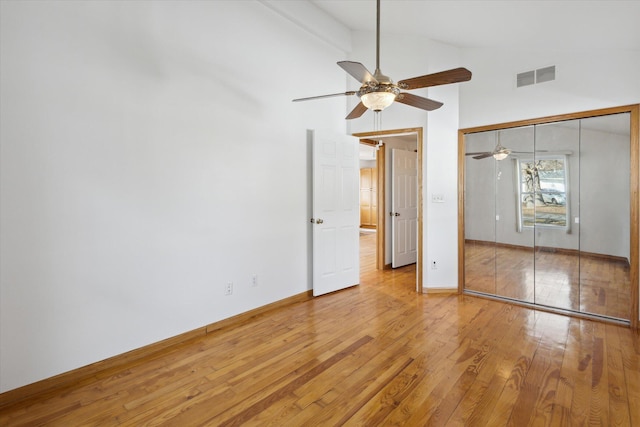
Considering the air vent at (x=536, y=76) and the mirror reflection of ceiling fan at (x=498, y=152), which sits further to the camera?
the mirror reflection of ceiling fan at (x=498, y=152)

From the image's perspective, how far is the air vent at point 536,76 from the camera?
355 cm

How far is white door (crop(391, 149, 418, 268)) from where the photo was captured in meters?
5.66

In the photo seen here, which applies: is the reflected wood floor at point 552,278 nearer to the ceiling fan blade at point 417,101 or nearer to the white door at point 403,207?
the white door at point 403,207

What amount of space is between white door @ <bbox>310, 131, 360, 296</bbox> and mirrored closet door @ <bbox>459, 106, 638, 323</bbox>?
1.46m

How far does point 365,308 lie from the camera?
3.75 m

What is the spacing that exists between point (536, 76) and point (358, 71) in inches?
107

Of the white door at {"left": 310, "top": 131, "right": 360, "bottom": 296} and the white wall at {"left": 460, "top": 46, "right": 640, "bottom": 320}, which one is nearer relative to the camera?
the white wall at {"left": 460, "top": 46, "right": 640, "bottom": 320}

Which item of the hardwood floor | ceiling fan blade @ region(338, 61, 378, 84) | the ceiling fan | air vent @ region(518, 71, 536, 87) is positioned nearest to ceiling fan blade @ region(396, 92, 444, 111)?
the ceiling fan

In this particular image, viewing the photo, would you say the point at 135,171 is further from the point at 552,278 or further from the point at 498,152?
the point at 552,278

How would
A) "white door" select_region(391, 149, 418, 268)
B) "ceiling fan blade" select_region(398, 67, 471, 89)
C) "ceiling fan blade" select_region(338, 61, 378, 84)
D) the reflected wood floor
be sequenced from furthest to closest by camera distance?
"white door" select_region(391, 149, 418, 268) < the reflected wood floor < "ceiling fan blade" select_region(398, 67, 471, 89) < "ceiling fan blade" select_region(338, 61, 378, 84)

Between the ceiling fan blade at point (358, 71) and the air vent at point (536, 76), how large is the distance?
255cm

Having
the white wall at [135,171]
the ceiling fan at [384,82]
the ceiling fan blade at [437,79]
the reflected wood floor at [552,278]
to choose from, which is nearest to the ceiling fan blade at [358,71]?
the ceiling fan at [384,82]

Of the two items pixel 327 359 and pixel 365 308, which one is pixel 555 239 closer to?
pixel 365 308

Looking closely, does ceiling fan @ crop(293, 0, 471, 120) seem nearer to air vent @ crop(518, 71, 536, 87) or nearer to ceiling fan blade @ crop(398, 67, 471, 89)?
ceiling fan blade @ crop(398, 67, 471, 89)
